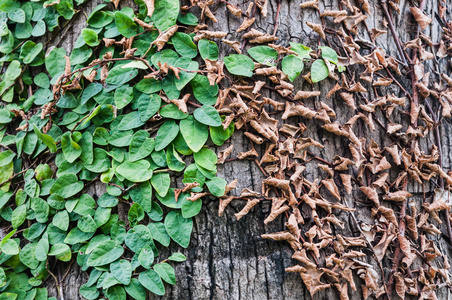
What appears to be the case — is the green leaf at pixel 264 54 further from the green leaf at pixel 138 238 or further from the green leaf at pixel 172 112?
the green leaf at pixel 138 238

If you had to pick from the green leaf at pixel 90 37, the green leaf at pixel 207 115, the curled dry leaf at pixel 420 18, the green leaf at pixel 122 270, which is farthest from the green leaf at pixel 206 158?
the curled dry leaf at pixel 420 18

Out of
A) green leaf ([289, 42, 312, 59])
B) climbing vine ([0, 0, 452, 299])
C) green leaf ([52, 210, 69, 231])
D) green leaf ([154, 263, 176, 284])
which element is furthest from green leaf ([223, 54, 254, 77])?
green leaf ([52, 210, 69, 231])

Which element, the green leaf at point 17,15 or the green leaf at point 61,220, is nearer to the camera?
the green leaf at point 61,220

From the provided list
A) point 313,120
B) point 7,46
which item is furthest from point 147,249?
point 7,46

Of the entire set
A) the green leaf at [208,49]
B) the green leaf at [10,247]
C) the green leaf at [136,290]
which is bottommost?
the green leaf at [10,247]

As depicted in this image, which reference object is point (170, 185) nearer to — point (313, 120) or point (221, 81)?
point (221, 81)

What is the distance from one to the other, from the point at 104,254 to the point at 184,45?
3.49 ft

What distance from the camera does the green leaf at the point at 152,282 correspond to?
4.71 feet

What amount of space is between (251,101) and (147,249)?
0.85m

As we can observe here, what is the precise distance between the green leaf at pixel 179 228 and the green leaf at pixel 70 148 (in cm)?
56

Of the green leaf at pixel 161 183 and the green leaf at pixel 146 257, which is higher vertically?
the green leaf at pixel 161 183

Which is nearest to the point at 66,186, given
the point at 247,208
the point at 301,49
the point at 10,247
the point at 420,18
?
the point at 10,247

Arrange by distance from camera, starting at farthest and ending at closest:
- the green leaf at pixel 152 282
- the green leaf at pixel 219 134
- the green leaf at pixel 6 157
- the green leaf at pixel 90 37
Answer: the green leaf at pixel 6 157, the green leaf at pixel 90 37, the green leaf at pixel 219 134, the green leaf at pixel 152 282

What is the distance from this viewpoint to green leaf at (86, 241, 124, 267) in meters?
1.49
